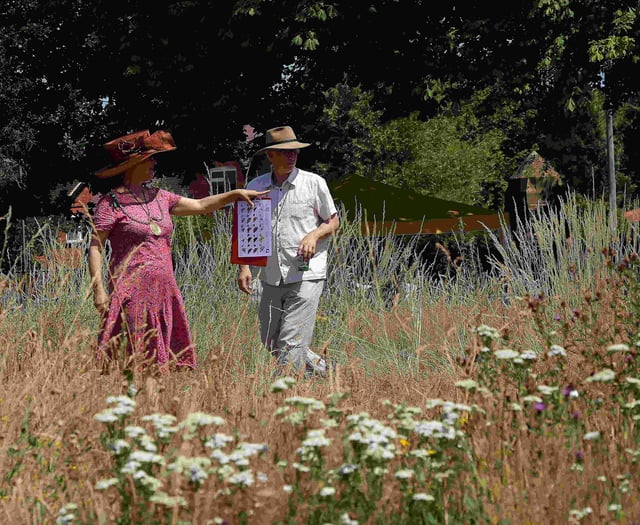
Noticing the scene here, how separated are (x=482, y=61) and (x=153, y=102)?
18.6 feet

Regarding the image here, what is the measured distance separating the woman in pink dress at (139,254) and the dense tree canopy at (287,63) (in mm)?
6845

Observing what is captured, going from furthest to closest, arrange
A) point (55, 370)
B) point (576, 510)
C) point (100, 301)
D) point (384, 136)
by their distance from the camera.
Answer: point (384, 136)
point (100, 301)
point (55, 370)
point (576, 510)

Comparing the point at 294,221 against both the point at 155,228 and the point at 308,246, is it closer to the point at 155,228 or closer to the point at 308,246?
the point at 308,246

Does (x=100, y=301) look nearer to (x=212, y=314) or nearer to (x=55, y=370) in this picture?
(x=55, y=370)

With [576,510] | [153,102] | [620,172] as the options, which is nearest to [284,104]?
[153,102]

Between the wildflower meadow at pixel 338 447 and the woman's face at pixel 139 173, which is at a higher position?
the woman's face at pixel 139 173

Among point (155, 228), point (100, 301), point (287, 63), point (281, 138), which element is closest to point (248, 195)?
point (281, 138)

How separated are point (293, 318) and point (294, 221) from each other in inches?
23.5

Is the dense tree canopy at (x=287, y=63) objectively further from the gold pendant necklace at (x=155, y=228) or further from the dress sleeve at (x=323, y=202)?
the gold pendant necklace at (x=155, y=228)

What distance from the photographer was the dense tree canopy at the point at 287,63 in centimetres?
1224

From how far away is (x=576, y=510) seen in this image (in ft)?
8.13

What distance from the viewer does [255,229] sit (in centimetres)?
555

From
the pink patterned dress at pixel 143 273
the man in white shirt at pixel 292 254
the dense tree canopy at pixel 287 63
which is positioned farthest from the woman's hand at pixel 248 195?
the dense tree canopy at pixel 287 63

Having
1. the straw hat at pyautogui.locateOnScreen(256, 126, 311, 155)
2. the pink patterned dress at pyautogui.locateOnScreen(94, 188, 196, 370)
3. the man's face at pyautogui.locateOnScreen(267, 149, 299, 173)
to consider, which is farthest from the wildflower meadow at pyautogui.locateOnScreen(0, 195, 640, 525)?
the straw hat at pyautogui.locateOnScreen(256, 126, 311, 155)
